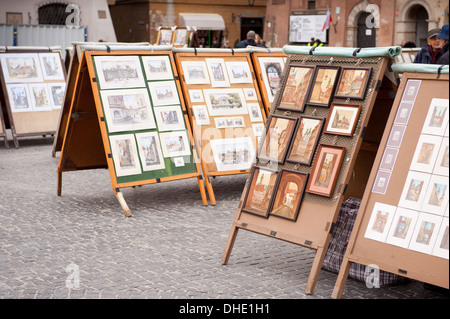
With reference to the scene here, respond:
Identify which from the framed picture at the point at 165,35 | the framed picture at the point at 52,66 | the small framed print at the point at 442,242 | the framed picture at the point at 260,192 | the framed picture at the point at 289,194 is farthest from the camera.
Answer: the framed picture at the point at 165,35

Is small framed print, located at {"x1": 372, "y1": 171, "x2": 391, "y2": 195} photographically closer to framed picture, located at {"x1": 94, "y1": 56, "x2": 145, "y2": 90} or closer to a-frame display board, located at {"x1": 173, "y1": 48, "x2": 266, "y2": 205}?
a-frame display board, located at {"x1": 173, "y1": 48, "x2": 266, "y2": 205}

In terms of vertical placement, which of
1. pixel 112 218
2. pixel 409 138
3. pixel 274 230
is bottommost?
pixel 112 218

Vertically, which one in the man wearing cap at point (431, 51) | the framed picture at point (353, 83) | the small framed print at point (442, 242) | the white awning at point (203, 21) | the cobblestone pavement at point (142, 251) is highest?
the white awning at point (203, 21)

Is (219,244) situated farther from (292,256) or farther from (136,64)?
(136,64)

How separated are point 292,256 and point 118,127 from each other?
9.19 feet

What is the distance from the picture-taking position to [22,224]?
742 centimetres

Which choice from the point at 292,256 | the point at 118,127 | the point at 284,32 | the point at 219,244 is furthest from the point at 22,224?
the point at 284,32

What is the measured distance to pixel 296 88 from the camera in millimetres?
5848

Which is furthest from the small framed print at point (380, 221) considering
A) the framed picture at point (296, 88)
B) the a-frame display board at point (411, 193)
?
the framed picture at point (296, 88)

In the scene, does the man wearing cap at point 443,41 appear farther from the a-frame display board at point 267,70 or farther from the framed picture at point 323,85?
the a-frame display board at point 267,70

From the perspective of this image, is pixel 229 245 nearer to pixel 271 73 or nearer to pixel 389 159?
pixel 389 159

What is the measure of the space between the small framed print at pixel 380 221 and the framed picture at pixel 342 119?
0.68 meters

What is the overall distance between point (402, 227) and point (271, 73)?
5.13 meters

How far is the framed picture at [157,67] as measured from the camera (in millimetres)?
8469
